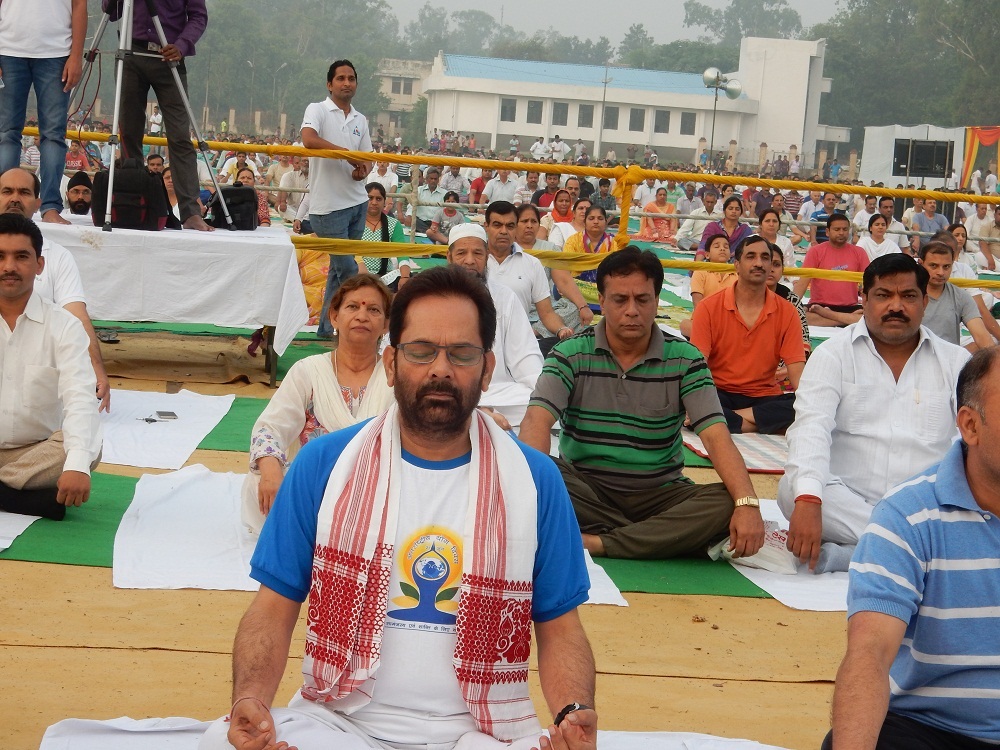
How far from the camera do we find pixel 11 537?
4.67 meters

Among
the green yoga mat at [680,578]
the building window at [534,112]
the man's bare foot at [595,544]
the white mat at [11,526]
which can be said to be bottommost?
the green yoga mat at [680,578]

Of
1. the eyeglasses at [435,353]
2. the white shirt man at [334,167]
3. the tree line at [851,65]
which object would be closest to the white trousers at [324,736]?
the eyeglasses at [435,353]

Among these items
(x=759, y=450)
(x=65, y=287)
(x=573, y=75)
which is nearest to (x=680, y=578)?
(x=759, y=450)

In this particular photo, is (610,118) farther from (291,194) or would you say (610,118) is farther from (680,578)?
(680,578)

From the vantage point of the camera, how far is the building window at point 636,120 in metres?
81.1

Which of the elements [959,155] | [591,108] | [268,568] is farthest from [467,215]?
[591,108]

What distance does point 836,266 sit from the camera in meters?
11.7

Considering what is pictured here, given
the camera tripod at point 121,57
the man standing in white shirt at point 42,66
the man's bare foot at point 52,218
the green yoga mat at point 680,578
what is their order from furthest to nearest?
1. the man's bare foot at point 52,218
2. the camera tripod at point 121,57
3. the man standing in white shirt at point 42,66
4. the green yoga mat at point 680,578

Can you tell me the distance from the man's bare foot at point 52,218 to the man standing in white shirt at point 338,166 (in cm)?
171

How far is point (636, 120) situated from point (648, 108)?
4.31 feet

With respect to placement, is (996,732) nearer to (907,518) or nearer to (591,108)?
(907,518)

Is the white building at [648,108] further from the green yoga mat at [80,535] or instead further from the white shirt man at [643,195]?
the green yoga mat at [80,535]

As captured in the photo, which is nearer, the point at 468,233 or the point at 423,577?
the point at 423,577

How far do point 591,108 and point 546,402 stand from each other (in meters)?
78.1
